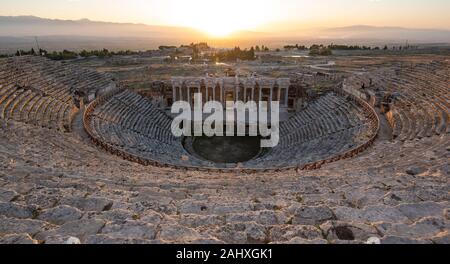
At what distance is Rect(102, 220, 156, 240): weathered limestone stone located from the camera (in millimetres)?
4824

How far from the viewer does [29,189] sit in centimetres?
696

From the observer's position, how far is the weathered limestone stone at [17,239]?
4262 millimetres

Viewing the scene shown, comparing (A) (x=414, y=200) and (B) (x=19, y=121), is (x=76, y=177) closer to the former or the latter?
(A) (x=414, y=200)

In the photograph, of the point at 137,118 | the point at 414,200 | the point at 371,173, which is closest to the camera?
the point at 414,200

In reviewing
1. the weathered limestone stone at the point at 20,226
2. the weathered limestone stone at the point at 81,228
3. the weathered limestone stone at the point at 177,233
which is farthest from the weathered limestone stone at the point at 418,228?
the weathered limestone stone at the point at 20,226

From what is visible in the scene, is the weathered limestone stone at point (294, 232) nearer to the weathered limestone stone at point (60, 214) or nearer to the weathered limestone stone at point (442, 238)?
the weathered limestone stone at point (442, 238)

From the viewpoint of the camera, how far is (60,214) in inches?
222

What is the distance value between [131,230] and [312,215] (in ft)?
12.2

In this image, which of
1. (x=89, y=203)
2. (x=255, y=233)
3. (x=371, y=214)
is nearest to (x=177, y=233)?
(x=255, y=233)

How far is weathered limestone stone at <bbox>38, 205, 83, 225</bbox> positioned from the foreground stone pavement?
20 millimetres

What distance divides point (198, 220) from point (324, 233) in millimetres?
2516

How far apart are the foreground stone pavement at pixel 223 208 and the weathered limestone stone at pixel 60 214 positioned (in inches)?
0.8

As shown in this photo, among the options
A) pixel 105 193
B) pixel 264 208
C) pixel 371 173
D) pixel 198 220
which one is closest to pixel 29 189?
pixel 105 193

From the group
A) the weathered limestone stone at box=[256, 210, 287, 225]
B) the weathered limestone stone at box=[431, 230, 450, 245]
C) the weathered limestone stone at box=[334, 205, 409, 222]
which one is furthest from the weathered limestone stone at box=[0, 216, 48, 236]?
the weathered limestone stone at box=[431, 230, 450, 245]
